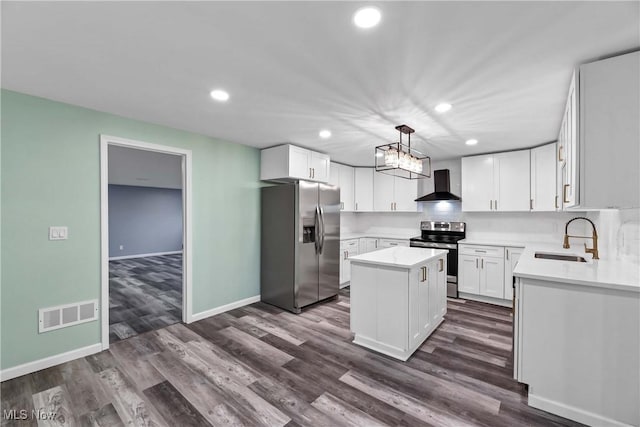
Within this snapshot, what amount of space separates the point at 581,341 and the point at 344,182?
14.1ft

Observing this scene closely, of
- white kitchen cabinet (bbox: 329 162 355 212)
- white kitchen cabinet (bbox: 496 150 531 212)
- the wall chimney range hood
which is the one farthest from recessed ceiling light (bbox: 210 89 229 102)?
white kitchen cabinet (bbox: 496 150 531 212)

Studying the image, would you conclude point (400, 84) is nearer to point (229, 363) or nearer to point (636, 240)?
point (636, 240)

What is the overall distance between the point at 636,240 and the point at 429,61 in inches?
86.8

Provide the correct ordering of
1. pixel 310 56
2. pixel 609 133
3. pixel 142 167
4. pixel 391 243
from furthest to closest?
pixel 142 167, pixel 391 243, pixel 310 56, pixel 609 133

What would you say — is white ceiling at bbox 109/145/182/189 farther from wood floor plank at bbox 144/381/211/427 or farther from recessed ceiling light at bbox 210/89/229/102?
wood floor plank at bbox 144/381/211/427

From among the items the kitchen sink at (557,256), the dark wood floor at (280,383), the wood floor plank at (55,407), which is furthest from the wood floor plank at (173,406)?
the kitchen sink at (557,256)

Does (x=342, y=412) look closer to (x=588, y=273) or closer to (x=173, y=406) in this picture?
(x=173, y=406)

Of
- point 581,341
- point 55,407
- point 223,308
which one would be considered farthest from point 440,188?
point 55,407

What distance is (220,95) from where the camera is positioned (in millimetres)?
2449

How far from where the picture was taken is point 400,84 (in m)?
2.19

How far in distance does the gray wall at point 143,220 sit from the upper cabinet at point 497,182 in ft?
29.8

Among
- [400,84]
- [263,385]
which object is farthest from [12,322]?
[400,84]

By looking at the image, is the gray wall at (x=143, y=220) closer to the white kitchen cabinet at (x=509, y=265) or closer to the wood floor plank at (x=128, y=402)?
the wood floor plank at (x=128, y=402)

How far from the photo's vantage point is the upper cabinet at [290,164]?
401 centimetres
